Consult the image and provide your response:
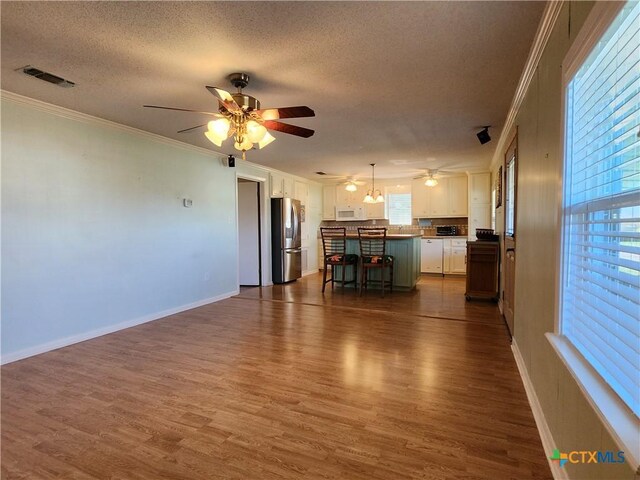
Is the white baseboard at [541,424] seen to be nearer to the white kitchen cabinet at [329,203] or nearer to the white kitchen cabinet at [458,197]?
the white kitchen cabinet at [458,197]

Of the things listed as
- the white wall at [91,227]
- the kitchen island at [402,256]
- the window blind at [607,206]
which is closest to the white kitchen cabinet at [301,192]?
the kitchen island at [402,256]

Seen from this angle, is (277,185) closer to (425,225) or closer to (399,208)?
(399,208)

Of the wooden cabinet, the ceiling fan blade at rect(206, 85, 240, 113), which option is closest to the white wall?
the ceiling fan blade at rect(206, 85, 240, 113)

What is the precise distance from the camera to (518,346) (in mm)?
2809

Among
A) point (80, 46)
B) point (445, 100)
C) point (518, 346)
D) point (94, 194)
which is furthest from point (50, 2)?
point (518, 346)

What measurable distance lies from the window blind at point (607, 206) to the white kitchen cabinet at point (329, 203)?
288 inches

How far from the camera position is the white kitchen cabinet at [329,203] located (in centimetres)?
877

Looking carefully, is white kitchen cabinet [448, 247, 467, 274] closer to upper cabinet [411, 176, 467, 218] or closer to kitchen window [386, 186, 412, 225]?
upper cabinet [411, 176, 467, 218]

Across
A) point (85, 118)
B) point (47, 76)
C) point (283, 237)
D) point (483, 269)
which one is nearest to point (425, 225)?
point (483, 269)

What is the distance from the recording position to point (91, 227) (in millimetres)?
3578

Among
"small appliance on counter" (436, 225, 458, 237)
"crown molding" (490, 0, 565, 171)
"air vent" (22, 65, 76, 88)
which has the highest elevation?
"air vent" (22, 65, 76, 88)

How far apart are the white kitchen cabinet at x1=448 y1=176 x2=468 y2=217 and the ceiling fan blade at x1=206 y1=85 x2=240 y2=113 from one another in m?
6.15

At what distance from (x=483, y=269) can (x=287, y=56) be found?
4.03 meters

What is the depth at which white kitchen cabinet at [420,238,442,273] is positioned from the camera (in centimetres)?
759
